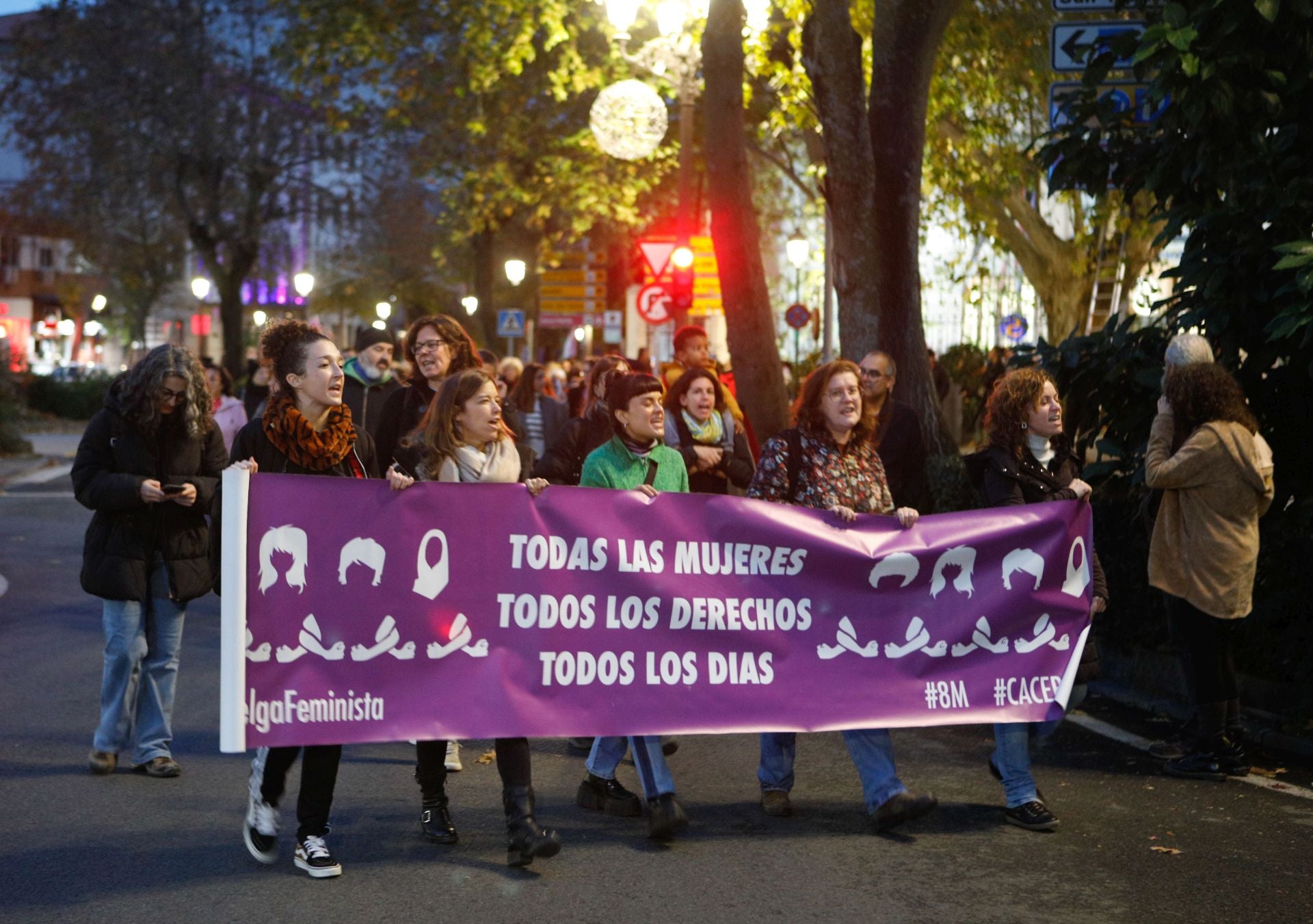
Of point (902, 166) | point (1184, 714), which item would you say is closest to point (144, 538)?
point (1184, 714)

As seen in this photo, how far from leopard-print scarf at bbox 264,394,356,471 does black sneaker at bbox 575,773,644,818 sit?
1679 millimetres

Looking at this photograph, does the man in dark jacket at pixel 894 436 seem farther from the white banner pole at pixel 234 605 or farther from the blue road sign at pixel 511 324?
the blue road sign at pixel 511 324

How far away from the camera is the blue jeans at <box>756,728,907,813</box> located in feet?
21.2

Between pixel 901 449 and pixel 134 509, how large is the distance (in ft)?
13.8

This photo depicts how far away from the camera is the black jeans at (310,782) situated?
5.87 m

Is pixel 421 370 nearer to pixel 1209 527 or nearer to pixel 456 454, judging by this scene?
pixel 456 454

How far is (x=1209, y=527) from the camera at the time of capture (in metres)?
7.54

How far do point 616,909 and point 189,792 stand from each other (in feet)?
7.54

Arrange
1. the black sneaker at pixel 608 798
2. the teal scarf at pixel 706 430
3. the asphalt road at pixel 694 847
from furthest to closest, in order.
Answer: the teal scarf at pixel 706 430, the black sneaker at pixel 608 798, the asphalt road at pixel 694 847

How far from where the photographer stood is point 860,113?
1427cm

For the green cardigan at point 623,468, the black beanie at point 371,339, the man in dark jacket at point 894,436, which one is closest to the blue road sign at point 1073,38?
the man in dark jacket at point 894,436

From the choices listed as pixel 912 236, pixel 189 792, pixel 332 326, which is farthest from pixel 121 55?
pixel 332 326

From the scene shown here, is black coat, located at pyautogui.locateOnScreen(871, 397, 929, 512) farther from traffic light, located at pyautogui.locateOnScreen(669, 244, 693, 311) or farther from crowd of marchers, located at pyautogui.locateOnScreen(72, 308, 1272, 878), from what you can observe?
traffic light, located at pyautogui.locateOnScreen(669, 244, 693, 311)

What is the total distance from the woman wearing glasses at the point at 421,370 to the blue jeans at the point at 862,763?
2073 millimetres
